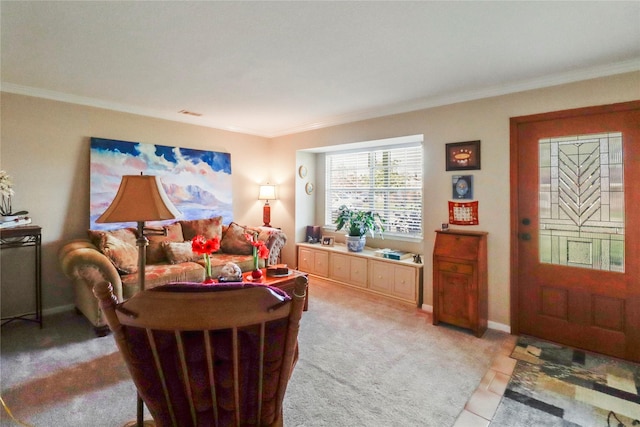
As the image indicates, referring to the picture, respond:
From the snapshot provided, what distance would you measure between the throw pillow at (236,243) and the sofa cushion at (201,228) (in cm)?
14

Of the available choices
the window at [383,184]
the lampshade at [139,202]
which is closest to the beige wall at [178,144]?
the window at [383,184]

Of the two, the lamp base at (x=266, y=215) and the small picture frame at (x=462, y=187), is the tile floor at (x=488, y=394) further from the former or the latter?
the lamp base at (x=266, y=215)

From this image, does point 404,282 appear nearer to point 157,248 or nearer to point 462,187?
point 462,187

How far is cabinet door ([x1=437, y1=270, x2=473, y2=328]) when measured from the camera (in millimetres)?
2904

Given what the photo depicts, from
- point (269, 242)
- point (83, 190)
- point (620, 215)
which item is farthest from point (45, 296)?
point (620, 215)

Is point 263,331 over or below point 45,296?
over

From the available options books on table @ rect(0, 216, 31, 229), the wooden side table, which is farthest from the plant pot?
books on table @ rect(0, 216, 31, 229)

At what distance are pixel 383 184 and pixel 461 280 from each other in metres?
1.99

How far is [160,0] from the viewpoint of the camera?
1.70 metres

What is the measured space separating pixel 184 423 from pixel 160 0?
6.73 feet

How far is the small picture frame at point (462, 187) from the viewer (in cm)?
317

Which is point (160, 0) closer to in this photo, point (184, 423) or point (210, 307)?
point (210, 307)

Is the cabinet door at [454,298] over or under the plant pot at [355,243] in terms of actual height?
under

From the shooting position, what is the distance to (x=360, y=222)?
14.2 ft
